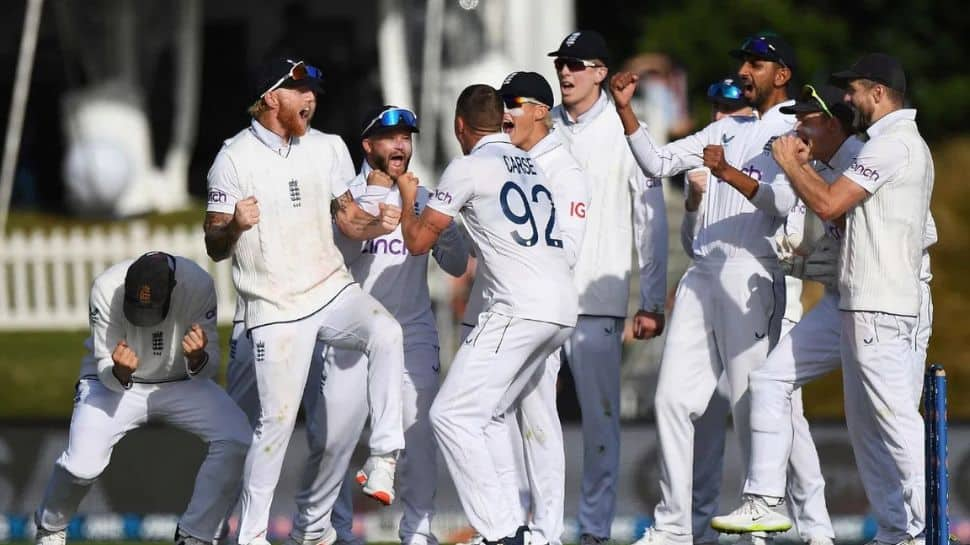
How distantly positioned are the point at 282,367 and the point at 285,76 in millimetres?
1436

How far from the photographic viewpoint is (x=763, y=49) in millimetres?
9289

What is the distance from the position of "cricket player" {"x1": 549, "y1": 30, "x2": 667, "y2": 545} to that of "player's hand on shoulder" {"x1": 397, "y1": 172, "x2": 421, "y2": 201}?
3.79 feet

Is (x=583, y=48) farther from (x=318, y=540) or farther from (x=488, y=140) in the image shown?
(x=318, y=540)

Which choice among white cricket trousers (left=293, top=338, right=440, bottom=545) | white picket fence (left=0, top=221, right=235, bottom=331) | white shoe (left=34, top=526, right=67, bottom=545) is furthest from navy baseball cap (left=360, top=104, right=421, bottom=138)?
white picket fence (left=0, top=221, right=235, bottom=331)

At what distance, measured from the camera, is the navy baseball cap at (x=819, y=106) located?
8.84 metres

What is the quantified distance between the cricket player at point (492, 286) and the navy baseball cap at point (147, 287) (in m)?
1.32

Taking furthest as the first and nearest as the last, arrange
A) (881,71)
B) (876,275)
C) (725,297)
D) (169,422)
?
(169,422)
(725,297)
(881,71)
(876,275)

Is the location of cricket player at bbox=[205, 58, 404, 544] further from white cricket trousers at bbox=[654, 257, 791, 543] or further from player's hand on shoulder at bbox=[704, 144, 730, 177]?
player's hand on shoulder at bbox=[704, 144, 730, 177]

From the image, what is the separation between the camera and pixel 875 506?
9055 mm

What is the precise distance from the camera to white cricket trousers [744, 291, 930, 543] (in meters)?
8.59

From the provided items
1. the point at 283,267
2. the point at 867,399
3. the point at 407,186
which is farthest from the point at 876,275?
the point at 283,267

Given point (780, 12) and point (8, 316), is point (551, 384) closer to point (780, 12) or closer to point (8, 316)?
point (8, 316)

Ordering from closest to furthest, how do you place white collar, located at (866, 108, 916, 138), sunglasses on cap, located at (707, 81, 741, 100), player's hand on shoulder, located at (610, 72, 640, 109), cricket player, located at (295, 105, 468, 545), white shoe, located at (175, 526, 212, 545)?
white collar, located at (866, 108, 916, 138), player's hand on shoulder, located at (610, 72, 640, 109), cricket player, located at (295, 105, 468, 545), white shoe, located at (175, 526, 212, 545), sunglasses on cap, located at (707, 81, 741, 100)

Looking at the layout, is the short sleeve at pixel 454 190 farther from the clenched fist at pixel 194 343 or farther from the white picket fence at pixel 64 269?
the white picket fence at pixel 64 269
